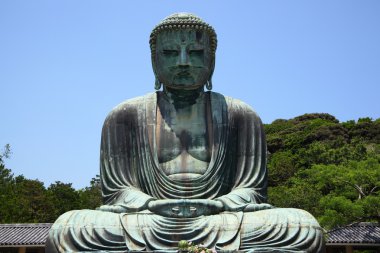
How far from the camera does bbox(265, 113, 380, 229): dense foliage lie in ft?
63.1

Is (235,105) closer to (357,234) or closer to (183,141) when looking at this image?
(183,141)

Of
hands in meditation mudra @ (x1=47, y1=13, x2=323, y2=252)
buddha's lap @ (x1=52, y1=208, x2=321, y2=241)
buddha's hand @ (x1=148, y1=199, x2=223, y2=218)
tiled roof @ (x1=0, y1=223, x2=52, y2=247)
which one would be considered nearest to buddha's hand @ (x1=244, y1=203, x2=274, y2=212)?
hands in meditation mudra @ (x1=47, y1=13, x2=323, y2=252)

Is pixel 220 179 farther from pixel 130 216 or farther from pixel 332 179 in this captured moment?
pixel 332 179

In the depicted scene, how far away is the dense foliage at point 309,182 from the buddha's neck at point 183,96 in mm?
10564

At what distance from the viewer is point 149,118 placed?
9.31m

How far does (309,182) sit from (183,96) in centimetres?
1889

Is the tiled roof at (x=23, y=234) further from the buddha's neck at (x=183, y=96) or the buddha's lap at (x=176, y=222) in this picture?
the buddha's lap at (x=176, y=222)

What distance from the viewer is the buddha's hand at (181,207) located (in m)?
7.98

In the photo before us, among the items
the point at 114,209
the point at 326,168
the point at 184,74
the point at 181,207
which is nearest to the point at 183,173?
the point at 181,207

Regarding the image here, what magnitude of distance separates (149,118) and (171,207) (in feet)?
5.76

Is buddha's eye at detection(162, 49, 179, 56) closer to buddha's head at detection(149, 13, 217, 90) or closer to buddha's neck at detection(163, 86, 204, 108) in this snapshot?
buddha's head at detection(149, 13, 217, 90)

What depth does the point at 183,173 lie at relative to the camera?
891cm

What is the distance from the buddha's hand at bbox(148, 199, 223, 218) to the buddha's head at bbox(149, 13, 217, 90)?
6.58 ft

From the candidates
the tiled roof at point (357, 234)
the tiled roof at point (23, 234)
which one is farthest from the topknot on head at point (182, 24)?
the tiled roof at point (23, 234)
